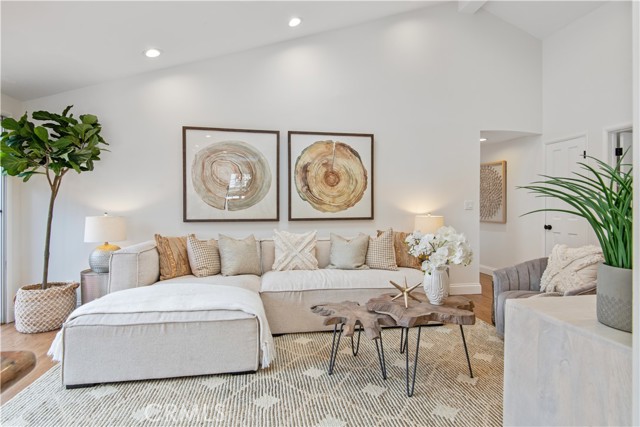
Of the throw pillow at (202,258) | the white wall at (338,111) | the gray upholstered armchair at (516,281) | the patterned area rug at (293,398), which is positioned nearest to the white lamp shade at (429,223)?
the white wall at (338,111)

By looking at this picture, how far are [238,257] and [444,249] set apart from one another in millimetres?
1945

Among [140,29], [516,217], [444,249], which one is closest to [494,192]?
[516,217]

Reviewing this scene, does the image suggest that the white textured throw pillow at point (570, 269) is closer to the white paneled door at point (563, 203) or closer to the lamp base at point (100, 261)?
the white paneled door at point (563, 203)

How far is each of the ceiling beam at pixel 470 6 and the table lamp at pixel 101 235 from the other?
462cm

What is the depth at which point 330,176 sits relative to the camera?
4.32 meters

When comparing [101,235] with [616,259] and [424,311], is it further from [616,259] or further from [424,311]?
[616,259]

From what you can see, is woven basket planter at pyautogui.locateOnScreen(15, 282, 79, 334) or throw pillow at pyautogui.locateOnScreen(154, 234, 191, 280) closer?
woven basket planter at pyautogui.locateOnScreen(15, 282, 79, 334)

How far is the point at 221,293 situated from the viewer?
260 centimetres

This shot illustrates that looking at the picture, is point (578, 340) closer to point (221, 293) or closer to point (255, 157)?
point (221, 293)

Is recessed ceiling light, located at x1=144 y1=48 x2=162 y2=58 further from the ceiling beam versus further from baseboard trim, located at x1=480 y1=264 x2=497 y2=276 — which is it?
baseboard trim, located at x1=480 y1=264 x2=497 y2=276

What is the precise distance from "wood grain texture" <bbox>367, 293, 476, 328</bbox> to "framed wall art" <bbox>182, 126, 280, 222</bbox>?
A: 2134 mm

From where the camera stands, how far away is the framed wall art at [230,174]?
4.03m

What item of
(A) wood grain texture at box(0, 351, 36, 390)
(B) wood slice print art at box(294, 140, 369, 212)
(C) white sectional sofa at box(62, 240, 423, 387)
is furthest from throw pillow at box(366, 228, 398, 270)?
(A) wood grain texture at box(0, 351, 36, 390)

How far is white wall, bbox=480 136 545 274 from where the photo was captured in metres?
5.07
